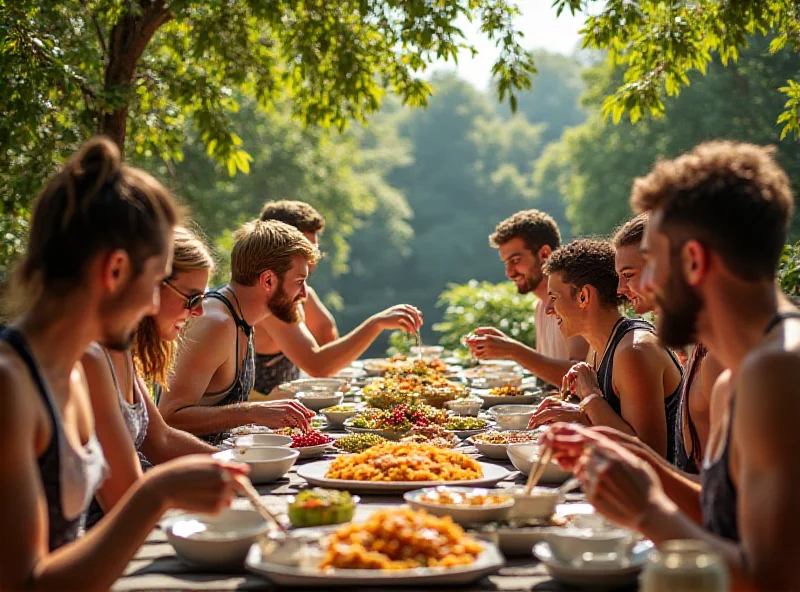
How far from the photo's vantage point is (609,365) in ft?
13.4

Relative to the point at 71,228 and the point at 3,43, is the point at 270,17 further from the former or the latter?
the point at 71,228

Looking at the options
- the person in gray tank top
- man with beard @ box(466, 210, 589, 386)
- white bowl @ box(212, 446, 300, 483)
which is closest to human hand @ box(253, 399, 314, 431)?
white bowl @ box(212, 446, 300, 483)

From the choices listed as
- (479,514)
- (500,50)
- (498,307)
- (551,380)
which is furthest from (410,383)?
(498,307)

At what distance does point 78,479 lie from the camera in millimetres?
2248

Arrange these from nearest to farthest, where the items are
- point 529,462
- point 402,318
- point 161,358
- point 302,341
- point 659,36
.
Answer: point 529,462 → point 161,358 → point 402,318 → point 302,341 → point 659,36

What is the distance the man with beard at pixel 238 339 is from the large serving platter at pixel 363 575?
1.91 meters

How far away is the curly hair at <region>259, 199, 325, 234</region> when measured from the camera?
6.55 metres

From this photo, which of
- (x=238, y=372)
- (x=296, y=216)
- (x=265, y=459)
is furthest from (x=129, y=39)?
(x=265, y=459)

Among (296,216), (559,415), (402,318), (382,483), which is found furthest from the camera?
(296,216)

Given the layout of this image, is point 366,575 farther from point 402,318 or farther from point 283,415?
point 402,318

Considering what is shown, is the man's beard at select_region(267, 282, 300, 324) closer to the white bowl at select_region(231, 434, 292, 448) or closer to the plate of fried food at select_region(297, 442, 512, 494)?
the white bowl at select_region(231, 434, 292, 448)

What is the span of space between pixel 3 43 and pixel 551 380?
3979 millimetres

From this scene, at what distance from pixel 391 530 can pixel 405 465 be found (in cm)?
98

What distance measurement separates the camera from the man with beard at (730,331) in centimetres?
180
